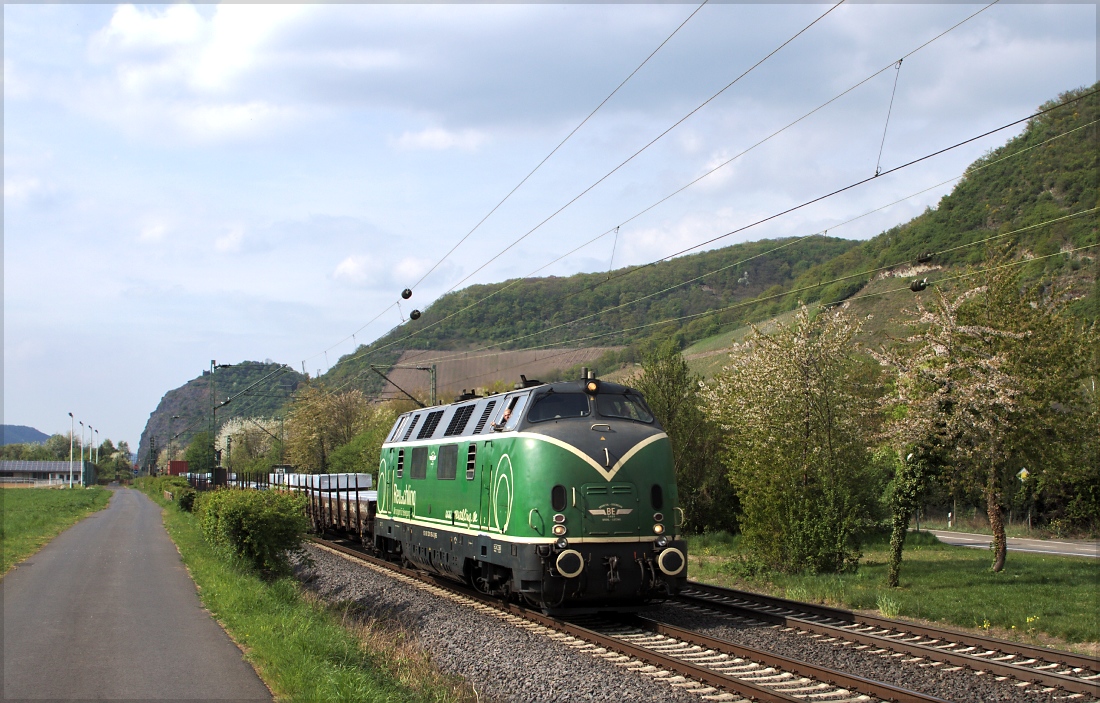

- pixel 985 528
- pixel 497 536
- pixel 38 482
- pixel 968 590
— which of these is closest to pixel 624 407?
pixel 497 536

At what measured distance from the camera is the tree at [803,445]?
19547 millimetres

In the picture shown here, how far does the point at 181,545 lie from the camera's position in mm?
25391

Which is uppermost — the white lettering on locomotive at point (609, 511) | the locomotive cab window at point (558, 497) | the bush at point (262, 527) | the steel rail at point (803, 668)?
the locomotive cab window at point (558, 497)

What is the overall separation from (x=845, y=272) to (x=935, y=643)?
198 feet

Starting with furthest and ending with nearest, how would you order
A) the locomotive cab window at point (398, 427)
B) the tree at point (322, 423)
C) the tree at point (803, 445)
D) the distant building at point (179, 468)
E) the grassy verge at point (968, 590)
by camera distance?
1. the distant building at point (179, 468)
2. the tree at point (322, 423)
3. the locomotive cab window at point (398, 427)
4. the tree at point (803, 445)
5. the grassy verge at point (968, 590)

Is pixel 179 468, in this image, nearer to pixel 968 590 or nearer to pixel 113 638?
pixel 113 638

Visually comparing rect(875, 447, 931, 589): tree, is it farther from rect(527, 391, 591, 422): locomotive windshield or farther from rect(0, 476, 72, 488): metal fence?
rect(0, 476, 72, 488): metal fence

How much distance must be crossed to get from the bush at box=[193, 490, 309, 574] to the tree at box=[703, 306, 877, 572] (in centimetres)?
1059

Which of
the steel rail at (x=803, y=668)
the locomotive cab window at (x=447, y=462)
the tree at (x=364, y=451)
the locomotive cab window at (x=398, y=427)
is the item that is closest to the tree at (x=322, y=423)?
the tree at (x=364, y=451)

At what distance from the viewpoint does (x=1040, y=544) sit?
33.8 meters

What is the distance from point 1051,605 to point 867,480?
30.3ft

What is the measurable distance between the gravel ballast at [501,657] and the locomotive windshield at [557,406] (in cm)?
342

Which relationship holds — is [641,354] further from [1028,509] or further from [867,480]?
[1028,509]

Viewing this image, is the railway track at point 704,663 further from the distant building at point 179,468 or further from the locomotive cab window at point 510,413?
the distant building at point 179,468
